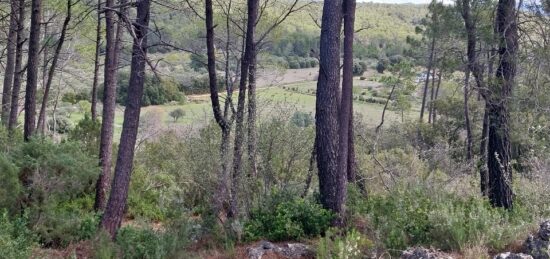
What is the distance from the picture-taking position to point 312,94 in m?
19.9

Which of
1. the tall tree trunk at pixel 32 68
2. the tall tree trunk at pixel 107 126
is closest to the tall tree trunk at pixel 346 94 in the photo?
the tall tree trunk at pixel 107 126

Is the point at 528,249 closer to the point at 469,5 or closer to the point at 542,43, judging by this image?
the point at 542,43

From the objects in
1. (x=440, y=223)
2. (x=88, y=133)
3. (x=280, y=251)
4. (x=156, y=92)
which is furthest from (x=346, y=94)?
(x=156, y=92)

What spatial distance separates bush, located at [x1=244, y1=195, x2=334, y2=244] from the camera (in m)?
8.41

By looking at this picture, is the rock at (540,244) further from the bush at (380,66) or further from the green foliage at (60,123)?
the bush at (380,66)

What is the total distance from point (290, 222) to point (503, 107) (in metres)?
4.54

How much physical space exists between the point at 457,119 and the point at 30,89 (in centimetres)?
2320

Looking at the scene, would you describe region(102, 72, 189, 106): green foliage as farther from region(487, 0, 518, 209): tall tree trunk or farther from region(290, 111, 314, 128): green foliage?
region(487, 0, 518, 209): tall tree trunk

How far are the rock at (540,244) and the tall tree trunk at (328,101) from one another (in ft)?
10.7

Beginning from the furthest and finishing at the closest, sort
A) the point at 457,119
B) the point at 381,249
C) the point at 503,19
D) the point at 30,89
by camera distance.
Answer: the point at 457,119, the point at 30,89, the point at 503,19, the point at 381,249

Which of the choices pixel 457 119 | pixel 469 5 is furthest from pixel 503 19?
pixel 457 119

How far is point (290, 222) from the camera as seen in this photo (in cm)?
840

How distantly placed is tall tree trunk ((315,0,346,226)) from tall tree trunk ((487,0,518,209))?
2999 millimetres

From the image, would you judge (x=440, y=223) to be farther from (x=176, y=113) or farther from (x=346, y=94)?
(x=176, y=113)
